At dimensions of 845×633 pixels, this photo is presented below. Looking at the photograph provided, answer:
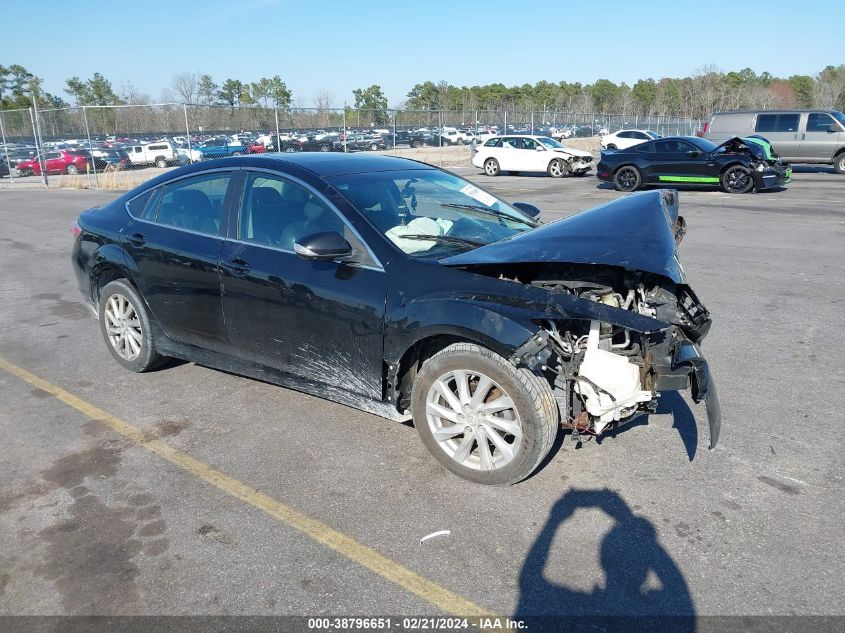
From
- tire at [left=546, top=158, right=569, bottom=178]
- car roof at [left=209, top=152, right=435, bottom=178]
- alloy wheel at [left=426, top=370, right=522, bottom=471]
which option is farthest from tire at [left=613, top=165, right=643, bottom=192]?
alloy wheel at [left=426, top=370, right=522, bottom=471]

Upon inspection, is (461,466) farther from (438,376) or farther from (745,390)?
(745,390)

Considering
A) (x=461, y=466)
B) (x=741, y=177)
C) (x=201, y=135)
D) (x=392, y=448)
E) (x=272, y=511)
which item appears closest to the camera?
(x=272, y=511)

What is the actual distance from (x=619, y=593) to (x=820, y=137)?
24.4 m

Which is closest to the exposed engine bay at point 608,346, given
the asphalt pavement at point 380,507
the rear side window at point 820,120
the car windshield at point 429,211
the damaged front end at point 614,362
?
the damaged front end at point 614,362

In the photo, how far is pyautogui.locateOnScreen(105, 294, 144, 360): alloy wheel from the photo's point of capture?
17.0 feet

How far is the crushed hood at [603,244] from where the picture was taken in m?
3.38

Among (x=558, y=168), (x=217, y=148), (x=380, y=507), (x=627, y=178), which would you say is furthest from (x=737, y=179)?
(x=217, y=148)

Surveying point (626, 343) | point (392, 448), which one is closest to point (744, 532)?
point (626, 343)

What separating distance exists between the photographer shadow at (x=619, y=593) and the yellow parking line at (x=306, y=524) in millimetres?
258

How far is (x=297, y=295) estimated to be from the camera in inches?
157

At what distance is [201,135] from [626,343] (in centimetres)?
2681

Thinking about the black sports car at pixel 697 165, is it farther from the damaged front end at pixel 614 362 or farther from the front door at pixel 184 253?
the front door at pixel 184 253

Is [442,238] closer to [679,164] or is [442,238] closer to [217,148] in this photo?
[679,164]

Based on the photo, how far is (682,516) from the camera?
3.23m
